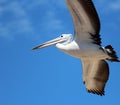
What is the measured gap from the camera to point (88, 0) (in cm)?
1580

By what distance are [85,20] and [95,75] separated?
256 centimetres

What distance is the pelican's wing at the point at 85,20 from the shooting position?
15.9 meters

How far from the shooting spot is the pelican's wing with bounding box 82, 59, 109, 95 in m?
17.6

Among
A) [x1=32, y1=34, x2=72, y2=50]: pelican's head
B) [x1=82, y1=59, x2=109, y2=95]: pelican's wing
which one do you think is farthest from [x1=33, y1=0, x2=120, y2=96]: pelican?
[x1=82, y1=59, x2=109, y2=95]: pelican's wing

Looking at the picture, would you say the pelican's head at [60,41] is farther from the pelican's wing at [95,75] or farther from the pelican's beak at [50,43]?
the pelican's wing at [95,75]

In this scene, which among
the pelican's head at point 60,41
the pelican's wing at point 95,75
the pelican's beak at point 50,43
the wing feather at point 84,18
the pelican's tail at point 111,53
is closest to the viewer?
the wing feather at point 84,18

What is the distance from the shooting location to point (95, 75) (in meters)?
18.1

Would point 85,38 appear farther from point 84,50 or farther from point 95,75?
point 95,75

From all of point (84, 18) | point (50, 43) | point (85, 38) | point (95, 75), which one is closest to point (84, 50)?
point (85, 38)

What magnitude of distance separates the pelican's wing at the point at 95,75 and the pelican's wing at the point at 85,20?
3.90ft

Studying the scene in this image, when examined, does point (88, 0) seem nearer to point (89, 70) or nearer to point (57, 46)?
point (57, 46)

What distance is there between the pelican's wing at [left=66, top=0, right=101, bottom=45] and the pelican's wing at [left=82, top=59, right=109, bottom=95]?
3.90ft

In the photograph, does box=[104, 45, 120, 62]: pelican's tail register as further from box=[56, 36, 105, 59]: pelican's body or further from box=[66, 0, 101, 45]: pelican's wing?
box=[66, 0, 101, 45]: pelican's wing

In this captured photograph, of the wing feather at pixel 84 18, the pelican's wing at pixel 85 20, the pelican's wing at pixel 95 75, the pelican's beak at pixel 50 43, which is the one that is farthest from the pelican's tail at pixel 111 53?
the pelican's beak at pixel 50 43
